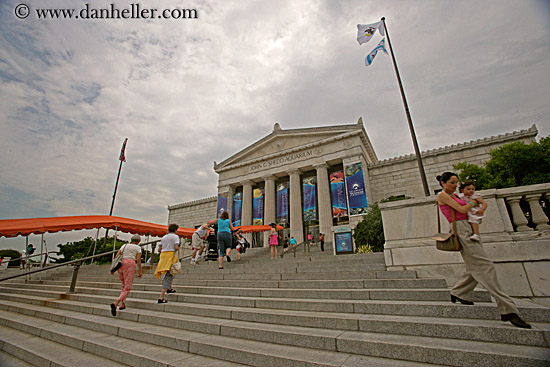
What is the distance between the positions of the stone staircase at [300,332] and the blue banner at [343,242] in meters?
4.70

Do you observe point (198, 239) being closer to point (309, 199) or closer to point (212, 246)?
point (212, 246)

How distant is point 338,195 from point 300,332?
62.0 feet

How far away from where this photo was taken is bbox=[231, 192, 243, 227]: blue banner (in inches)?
1053

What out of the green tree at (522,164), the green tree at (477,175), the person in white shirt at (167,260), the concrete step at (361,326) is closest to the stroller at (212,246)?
the person in white shirt at (167,260)

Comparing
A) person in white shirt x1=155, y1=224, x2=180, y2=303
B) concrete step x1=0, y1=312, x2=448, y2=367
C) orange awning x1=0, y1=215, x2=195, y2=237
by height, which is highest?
orange awning x1=0, y1=215, x2=195, y2=237

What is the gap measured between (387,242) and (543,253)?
2.48 meters

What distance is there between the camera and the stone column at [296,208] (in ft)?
72.4

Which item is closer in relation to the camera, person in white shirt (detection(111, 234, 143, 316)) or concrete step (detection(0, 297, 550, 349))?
concrete step (detection(0, 297, 550, 349))

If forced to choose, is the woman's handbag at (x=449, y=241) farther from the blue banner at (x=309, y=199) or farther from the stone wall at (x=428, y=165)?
the stone wall at (x=428, y=165)

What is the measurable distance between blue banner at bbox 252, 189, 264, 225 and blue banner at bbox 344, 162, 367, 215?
9.25 meters

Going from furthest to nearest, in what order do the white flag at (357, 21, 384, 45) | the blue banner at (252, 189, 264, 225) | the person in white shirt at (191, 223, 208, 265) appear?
the blue banner at (252, 189, 264, 225) → the white flag at (357, 21, 384, 45) → the person in white shirt at (191, 223, 208, 265)

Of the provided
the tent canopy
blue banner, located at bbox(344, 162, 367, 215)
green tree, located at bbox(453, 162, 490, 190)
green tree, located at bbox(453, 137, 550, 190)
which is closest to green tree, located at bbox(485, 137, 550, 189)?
green tree, located at bbox(453, 137, 550, 190)

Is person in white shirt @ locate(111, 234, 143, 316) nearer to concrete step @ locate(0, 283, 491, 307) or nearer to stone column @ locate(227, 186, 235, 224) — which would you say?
concrete step @ locate(0, 283, 491, 307)

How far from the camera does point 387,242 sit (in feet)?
18.8
